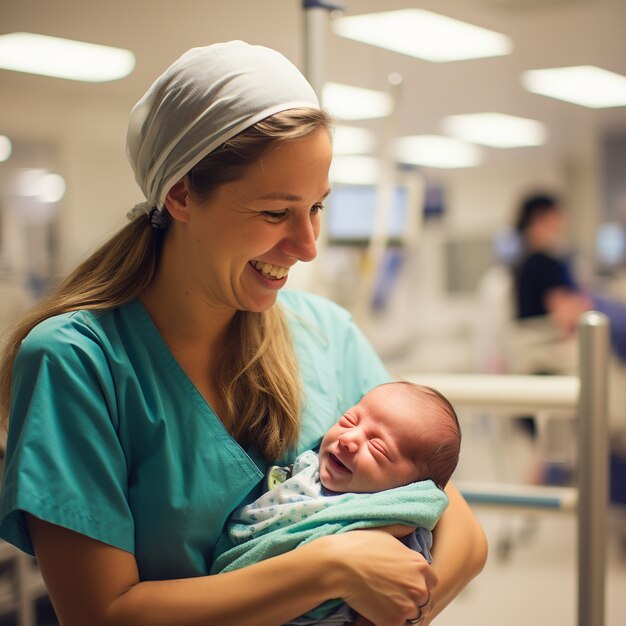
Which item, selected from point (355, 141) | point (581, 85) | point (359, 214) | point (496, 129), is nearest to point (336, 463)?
point (359, 214)

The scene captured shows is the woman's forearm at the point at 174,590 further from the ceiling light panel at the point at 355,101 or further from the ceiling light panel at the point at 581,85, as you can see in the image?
the ceiling light panel at the point at 581,85

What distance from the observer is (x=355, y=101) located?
5664 millimetres

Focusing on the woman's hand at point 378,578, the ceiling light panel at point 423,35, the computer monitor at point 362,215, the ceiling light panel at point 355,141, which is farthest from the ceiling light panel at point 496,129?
the woman's hand at point 378,578

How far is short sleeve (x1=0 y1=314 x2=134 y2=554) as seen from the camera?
95cm

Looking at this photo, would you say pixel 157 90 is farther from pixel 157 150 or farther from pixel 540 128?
pixel 540 128

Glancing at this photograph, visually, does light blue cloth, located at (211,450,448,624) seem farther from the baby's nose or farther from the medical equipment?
the medical equipment

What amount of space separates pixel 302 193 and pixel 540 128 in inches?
287

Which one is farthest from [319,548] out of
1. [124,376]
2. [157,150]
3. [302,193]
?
[157,150]

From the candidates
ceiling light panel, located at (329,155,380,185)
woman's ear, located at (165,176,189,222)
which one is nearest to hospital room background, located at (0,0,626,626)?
woman's ear, located at (165,176,189,222)

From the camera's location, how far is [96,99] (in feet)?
13.0

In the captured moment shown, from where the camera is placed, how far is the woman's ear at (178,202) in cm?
108

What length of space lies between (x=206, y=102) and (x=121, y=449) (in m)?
0.48

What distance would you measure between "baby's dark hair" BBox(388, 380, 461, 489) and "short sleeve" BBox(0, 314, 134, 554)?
44cm

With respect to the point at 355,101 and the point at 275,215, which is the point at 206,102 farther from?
the point at 355,101
